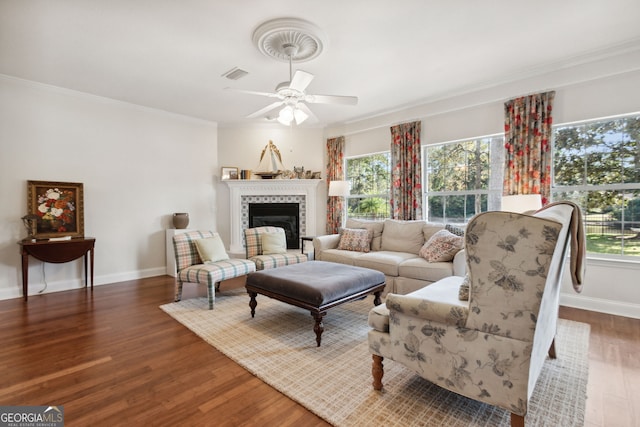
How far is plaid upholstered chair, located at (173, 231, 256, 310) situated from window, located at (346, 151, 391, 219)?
259 cm

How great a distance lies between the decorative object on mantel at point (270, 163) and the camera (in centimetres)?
583

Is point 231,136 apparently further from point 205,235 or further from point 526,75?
point 526,75

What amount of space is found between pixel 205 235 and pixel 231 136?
2666 mm

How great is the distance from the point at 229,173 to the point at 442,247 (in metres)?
4.14

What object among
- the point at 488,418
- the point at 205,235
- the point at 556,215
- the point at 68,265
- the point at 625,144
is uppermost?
the point at 625,144

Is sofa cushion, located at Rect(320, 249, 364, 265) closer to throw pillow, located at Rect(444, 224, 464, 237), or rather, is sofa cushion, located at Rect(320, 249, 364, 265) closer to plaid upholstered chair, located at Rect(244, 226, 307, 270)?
plaid upholstered chair, located at Rect(244, 226, 307, 270)

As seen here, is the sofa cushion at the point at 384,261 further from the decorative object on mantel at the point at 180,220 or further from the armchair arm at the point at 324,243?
the decorative object on mantel at the point at 180,220

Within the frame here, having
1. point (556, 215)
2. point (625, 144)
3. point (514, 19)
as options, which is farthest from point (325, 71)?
point (625, 144)

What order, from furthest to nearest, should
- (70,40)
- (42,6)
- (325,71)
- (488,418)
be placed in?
(325,71) → (70,40) → (42,6) → (488,418)

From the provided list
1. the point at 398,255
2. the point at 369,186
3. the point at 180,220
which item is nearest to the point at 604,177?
the point at 398,255

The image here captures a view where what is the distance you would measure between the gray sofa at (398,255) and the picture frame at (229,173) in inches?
90.4

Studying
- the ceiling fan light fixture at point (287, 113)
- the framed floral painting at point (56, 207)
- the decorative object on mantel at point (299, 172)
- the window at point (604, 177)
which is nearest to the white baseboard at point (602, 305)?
the window at point (604, 177)

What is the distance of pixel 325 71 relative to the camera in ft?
11.6

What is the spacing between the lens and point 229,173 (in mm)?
5855
